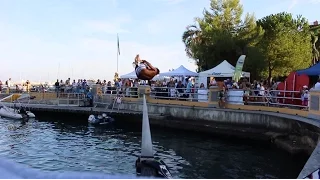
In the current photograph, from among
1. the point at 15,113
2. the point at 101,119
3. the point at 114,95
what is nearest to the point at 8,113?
the point at 15,113

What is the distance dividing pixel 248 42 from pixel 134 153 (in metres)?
30.2

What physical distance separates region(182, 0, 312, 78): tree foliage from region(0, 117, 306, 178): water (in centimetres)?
2134

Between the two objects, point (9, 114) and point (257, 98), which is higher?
point (257, 98)

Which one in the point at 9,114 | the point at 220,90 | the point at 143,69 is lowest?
the point at 9,114

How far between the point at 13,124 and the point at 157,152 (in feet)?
48.1

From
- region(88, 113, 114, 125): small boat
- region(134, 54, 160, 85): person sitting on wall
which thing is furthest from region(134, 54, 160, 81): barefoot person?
region(88, 113, 114, 125): small boat

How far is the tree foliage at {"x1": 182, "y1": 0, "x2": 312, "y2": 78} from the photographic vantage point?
42.4 metres

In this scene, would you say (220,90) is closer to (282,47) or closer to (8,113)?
(8,113)

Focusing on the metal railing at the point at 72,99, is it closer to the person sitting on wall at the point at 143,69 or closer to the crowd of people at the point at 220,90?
the crowd of people at the point at 220,90

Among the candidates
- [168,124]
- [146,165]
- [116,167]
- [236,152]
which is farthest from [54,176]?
[168,124]

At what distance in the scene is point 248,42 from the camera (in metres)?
43.5

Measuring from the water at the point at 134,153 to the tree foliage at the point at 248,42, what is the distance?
21.3m

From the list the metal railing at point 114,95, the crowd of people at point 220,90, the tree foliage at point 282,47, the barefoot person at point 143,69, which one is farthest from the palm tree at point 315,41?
the barefoot person at point 143,69

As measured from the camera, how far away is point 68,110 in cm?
2958
